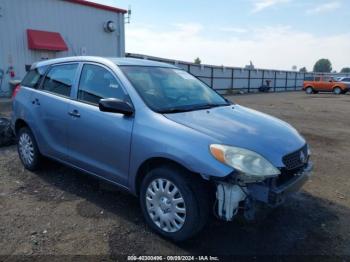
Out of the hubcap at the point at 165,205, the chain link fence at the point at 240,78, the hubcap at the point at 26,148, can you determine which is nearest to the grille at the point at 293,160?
the hubcap at the point at 165,205

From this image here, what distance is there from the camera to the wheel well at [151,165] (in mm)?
3166

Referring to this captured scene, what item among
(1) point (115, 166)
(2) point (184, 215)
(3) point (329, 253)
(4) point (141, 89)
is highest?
(4) point (141, 89)

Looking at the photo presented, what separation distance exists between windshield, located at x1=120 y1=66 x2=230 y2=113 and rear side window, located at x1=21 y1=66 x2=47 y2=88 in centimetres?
177

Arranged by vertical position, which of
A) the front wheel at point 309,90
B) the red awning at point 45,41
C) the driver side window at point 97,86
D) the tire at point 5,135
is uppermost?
the red awning at point 45,41

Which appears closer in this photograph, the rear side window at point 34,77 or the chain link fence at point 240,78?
the rear side window at point 34,77

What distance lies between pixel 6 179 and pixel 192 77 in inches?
120

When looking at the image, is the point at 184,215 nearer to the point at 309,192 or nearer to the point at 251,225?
the point at 251,225

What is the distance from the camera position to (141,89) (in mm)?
3664

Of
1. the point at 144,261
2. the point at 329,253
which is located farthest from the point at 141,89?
the point at 329,253

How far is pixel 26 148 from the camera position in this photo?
16.9ft

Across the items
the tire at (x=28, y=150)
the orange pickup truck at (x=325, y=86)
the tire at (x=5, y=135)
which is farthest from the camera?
the orange pickup truck at (x=325, y=86)

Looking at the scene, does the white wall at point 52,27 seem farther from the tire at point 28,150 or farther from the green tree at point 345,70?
the green tree at point 345,70

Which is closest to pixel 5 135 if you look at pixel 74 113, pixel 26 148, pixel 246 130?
pixel 26 148

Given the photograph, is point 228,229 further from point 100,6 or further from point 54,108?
point 100,6
